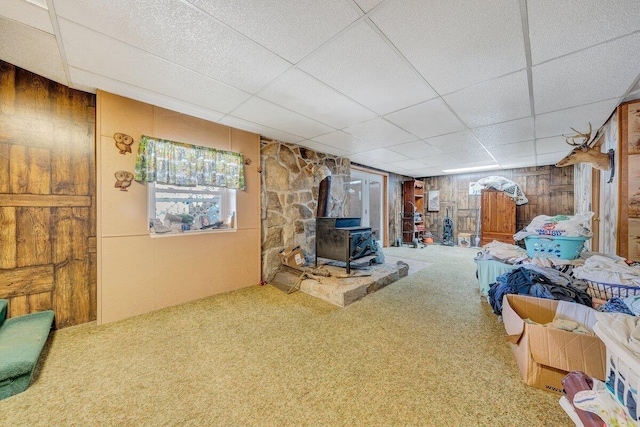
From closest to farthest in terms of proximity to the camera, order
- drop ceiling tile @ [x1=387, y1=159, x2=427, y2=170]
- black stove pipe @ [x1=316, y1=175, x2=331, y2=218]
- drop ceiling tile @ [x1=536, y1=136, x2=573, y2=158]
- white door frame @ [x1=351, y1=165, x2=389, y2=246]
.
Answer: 1. drop ceiling tile @ [x1=536, y1=136, x2=573, y2=158]
2. black stove pipe @ [x1=316, y1=175, x2=331, y2=218]
3. drop ceiling tile @ [x1=387, y1=159, x2=427, y2=170]
4. white door frame @ [x1=351, y1=165, x2=389, y2=246]

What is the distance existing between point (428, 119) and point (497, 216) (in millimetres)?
4919

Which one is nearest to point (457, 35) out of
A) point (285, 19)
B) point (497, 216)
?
point (285, 19)

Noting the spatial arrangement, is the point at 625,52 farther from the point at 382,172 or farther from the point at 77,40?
the point at 382,172

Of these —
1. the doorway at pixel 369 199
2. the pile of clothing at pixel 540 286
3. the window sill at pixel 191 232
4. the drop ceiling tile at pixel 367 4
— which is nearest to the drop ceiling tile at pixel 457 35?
the drop ceiling tile at pixel 367 4

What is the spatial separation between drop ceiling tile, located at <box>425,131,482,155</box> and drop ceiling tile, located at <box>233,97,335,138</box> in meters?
1.82

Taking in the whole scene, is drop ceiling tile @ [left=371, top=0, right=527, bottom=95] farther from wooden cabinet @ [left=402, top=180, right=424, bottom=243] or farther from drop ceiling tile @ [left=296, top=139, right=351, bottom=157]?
wooden cabinet @ [left=402, top=180, right=424, bottom=243]

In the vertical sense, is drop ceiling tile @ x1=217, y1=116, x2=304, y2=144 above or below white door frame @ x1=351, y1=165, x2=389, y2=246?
above

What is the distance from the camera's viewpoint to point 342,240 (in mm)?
3613

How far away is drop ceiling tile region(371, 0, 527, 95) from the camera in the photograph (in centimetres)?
134

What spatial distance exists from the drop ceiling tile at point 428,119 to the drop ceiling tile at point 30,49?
10.00ft

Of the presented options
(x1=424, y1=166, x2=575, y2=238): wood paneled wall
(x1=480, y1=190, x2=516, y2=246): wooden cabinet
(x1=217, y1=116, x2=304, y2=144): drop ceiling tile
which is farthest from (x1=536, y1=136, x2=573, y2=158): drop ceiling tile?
(x1=217, y1=116, x2=304, y2=144): drop ceiling tile

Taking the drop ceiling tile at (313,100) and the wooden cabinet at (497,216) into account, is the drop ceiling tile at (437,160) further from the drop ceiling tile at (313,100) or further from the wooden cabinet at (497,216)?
the drop ceiling tile at (313,100)

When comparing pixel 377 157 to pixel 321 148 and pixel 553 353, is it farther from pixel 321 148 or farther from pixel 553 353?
pixel 553 353

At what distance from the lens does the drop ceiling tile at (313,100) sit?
2.12m
